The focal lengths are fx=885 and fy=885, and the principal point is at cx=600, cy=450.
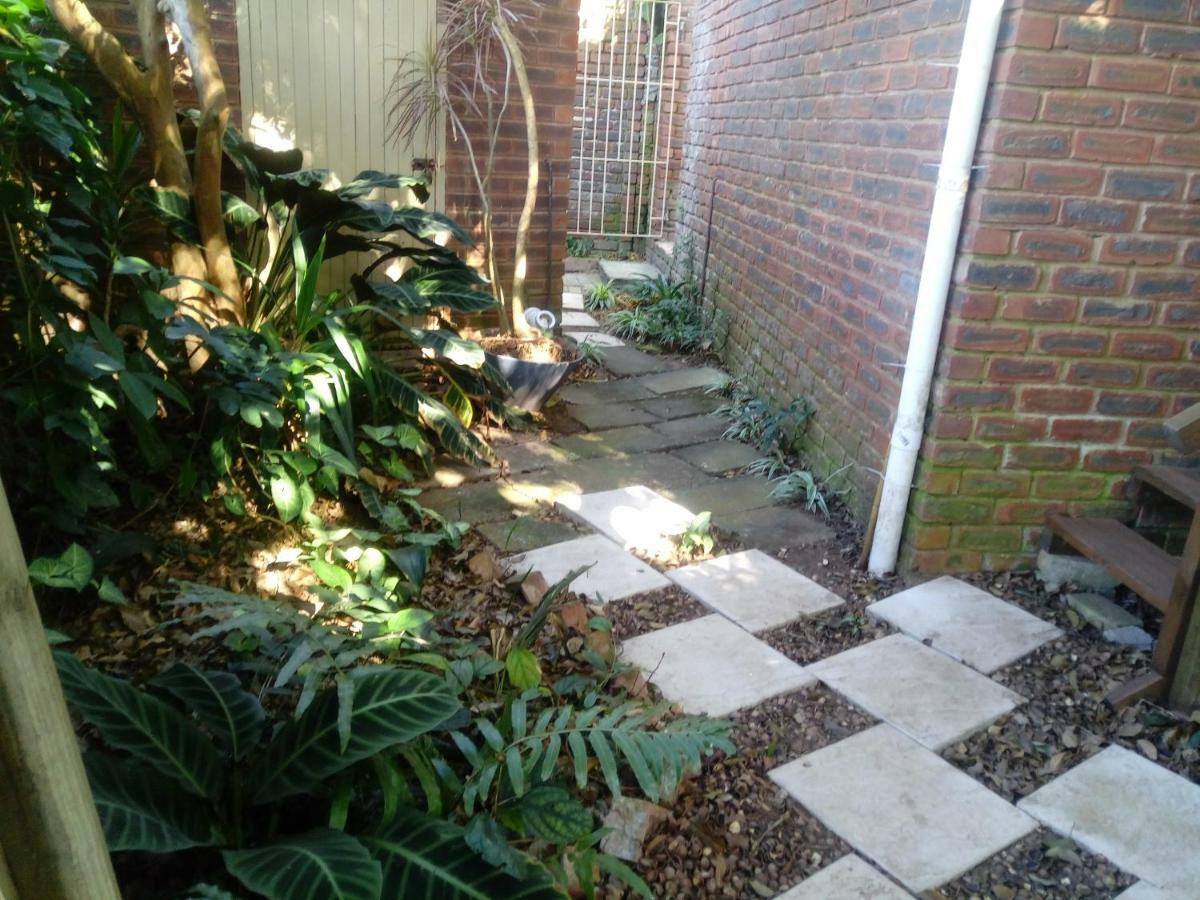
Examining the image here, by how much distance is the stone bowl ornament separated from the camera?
405 cm

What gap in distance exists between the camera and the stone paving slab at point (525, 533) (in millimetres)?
2965

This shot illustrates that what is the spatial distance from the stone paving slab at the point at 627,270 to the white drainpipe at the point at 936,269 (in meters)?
4.29

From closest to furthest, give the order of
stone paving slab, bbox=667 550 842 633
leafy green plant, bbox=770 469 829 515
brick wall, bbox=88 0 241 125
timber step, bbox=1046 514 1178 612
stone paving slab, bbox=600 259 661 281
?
timber step, bbox=1046 514 1178 612, stone paving slab, bbox=667 550 842 633, leafy green plant, bbox=770 469 829 515, brick wall, bbox=88 0 241 125, stone paving slab, bbox=600 259 661 281

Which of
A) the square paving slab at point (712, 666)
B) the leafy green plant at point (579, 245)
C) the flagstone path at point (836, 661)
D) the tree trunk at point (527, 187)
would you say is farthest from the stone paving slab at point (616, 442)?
the leafy green plant at point (579, 245)

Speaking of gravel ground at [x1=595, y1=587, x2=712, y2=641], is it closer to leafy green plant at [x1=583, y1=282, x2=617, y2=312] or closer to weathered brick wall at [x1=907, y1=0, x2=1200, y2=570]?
weathered brick wall at [x1=907, y1=0, x2=1200, y2=570]

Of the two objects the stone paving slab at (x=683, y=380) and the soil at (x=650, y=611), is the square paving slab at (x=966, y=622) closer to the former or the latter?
the soil at (x=650, y=611)

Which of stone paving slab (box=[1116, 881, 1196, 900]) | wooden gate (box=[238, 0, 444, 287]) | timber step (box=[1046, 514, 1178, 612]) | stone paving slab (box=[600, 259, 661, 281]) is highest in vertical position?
wooden gate (box=[238, 0, 444, 287])

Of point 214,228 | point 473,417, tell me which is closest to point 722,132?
point 473,417

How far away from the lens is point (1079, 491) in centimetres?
277

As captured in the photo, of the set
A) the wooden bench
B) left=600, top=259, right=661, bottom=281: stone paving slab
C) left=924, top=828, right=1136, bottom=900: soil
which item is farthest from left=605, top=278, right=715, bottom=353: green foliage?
left=924, top=828, right=1136, bottom=900: soil

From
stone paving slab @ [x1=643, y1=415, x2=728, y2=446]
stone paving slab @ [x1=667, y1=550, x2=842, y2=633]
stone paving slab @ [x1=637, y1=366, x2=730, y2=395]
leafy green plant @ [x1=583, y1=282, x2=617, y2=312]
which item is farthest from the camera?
leafy green plant @ [x1=583, y1=282, x2=617, y2=312]

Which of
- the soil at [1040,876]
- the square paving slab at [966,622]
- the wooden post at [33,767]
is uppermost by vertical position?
the wooden post at [33,767]

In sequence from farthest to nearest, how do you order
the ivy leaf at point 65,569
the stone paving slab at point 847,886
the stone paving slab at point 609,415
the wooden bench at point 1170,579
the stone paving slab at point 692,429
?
1. the stone paving slab at point 609,415
2. the stone paving slab at point 692,429
3. the wooden bench at point 1170,579
4. the ivy leaf at point 65,569
5. the stone paving slab at point 847,886

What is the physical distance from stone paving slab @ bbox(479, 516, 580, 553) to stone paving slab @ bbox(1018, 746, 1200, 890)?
1620mm
